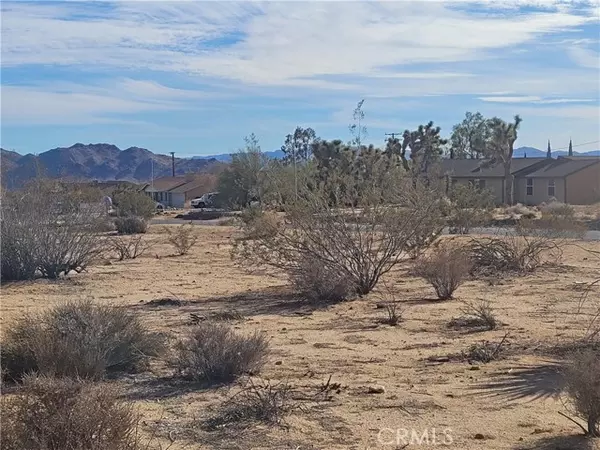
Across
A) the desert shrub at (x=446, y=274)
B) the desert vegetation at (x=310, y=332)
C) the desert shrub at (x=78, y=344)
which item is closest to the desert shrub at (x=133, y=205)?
the desert vegetation at (x=310, y=332)

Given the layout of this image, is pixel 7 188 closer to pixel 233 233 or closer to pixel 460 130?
pixel 233 233

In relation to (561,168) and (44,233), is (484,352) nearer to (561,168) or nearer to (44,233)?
(44,233)

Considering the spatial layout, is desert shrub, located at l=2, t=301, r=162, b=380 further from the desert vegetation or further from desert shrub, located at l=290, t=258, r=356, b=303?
desert shrub, located at l=290, t=258, r=356, b=303

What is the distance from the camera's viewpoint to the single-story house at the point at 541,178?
6869 cm

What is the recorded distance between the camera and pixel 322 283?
1755 cm

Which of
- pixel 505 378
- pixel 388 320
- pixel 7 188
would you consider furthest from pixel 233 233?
pixel 505 378

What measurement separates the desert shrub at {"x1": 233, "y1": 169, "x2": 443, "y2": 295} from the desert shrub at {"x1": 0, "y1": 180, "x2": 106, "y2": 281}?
6.43 m

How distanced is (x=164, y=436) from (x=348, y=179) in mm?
11156

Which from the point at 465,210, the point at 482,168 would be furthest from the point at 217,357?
the point at 482,168

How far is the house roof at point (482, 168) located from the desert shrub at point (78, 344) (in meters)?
63.6

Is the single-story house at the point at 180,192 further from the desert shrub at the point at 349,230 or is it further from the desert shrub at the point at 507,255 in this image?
Answer: the desert shrub at the point at 349,230

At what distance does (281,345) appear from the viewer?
12703 mm

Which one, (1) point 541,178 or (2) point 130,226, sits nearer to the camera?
(2) point 130,226

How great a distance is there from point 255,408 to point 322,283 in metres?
9.18
